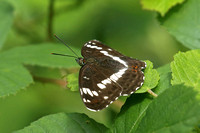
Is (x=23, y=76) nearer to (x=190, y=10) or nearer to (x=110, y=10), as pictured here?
(x=190, y=10)

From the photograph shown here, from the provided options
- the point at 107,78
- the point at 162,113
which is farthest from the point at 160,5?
the point at 162,113

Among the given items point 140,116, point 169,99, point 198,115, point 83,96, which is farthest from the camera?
point 83,96

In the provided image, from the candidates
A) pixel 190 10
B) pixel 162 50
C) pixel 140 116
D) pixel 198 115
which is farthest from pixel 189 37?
pixel 162 50

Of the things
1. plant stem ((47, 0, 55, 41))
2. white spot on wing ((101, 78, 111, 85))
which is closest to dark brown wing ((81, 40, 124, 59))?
white spot on wing ((101, 78, 111, 85))

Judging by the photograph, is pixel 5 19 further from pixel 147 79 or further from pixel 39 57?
pixel 147 79

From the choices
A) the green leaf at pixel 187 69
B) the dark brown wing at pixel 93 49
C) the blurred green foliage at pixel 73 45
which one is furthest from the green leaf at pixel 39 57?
the green leaf at pixel 187 69

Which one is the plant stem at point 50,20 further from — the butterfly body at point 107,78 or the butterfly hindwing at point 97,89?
the butterfly hindwing at point 97,89

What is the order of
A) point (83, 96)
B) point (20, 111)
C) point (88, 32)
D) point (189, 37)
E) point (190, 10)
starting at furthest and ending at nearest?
point (88, 32) < point (20, 111) < point (190, 10) < point (189, 37) < point (83, 96)
